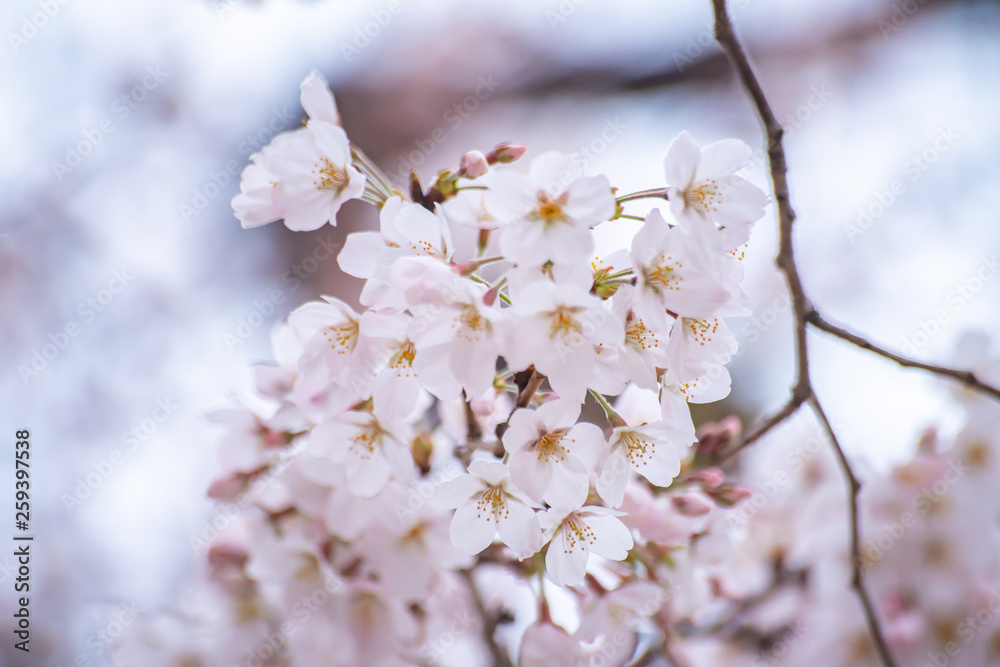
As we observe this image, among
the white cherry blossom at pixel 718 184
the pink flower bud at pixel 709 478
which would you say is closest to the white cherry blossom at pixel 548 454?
the white cherry blossom at pixel 718 184

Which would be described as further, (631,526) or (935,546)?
(935,546)

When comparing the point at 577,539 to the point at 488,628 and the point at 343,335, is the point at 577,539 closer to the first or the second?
the point at 343,335

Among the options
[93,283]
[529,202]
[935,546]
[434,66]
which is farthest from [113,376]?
[935,546]

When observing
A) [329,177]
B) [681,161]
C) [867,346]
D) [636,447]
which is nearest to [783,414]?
[867,346]

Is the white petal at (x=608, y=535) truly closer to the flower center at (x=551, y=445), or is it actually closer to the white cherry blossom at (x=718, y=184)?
the flower center at (x=551, y=445)

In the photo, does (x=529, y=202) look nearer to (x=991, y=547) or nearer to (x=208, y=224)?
(x=991, y=547)

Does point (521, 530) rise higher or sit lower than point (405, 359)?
lower
